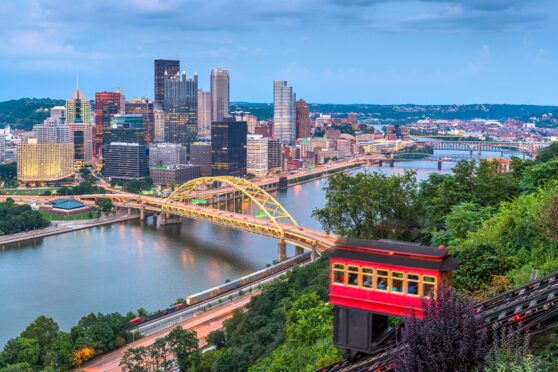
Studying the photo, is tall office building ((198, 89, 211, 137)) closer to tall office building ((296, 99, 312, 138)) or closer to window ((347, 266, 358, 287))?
tall office building ((296, 99, 312, 138))

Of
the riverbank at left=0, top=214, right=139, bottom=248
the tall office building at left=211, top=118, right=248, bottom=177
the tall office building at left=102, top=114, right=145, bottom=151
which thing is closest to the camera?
the riverbank at left=0, top=214, right=139, bottom=248

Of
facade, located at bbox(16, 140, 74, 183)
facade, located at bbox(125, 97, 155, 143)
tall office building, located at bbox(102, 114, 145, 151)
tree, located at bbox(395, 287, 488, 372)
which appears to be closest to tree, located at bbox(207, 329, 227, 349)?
tree, located at bbox(395, 287, 488, 372)

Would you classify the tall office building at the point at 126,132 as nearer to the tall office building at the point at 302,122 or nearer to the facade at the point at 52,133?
the facade at the point at 52,133

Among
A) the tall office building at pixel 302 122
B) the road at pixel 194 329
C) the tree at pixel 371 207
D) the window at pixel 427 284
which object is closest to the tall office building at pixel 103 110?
the tall office building at pixel 302 122

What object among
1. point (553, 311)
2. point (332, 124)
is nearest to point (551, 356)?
point (553, 311)

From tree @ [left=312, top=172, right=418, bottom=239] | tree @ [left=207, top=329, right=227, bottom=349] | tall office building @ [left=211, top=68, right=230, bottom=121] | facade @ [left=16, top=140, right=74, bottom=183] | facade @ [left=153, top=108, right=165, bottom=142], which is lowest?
tree @ [left=207, top=329, right=227, bottom=349]

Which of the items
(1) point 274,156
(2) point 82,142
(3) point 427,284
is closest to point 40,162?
(2) point 82,142

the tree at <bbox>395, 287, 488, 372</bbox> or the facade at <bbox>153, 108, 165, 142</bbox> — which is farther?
the facade at <bbox>153, 108, 165, 142</bbox>

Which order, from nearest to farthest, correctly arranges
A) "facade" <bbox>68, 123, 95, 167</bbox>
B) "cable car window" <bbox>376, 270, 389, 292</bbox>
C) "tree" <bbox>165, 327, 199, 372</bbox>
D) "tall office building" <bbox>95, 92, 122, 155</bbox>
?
"cable car window" <bbox>376, 270, 389, 292</bbox> → "tree" <bbox>165, 327, 199, 372</bbox> → "facade" <bbox>68, 123, 95, 167</bbox> → "tall office building" <bbox>95, 92, 122, 155</bbox>
